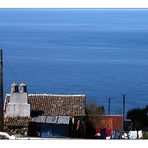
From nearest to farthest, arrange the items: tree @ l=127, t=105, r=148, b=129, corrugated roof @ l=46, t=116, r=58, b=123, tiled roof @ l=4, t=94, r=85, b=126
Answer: corrugated roof @ l=46, t=116, r=58, b=123 < tiled roof @ l=4, t=94, r=85, b=126 < tree @ l=127, t=105, r=148, b=129

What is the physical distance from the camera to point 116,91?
35.4 metres

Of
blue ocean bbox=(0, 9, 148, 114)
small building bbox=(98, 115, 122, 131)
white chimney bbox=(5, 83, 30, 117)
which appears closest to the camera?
white chimney bbox=(5, 83, 30, 117)

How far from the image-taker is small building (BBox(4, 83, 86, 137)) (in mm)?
10484

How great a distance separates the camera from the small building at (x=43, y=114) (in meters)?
10.5

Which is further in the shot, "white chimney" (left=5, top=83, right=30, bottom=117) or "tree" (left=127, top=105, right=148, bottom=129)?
"tree" (left=127, top=105, right=148, bottom=129)

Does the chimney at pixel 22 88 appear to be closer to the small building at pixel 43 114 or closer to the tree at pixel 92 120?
the small building at pixel 43 114

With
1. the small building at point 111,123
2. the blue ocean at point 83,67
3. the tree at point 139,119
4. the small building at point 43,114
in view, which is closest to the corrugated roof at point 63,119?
the small building at point 43,114

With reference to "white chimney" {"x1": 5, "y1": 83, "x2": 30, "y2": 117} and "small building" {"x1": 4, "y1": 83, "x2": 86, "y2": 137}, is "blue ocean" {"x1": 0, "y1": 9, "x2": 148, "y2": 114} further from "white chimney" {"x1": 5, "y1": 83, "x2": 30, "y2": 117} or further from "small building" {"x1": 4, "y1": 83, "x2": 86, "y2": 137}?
"white chimney" {"x1": 5, "y1": 83, "x2": 30, "y2": 117}

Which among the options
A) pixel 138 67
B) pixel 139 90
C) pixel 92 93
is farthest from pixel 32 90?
pixel 138 67

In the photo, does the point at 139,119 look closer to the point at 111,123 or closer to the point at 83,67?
the point at 111,123

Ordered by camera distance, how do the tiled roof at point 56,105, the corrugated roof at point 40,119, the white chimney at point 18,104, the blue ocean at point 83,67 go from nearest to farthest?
the corrugated roof at point 40,119
the white chimney at point 18,104
the tiled roof at point 56,105
the blue ocean at point 83,67

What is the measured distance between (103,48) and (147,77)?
1834cm

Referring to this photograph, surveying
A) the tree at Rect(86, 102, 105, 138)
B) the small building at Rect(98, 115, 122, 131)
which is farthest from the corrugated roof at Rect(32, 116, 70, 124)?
the small building at Rect(98, 115, 122, 131)
